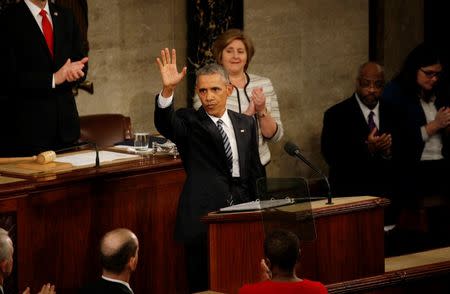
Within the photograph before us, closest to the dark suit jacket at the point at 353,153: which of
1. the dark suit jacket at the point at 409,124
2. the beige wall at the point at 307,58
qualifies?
the dark suit jacket at the point at 409,124

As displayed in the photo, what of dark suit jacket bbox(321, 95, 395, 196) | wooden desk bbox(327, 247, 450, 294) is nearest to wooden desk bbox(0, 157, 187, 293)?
wooden desk bbox(327, 247, 450, 294)

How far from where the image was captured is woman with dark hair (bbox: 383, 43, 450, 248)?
7.05 meters

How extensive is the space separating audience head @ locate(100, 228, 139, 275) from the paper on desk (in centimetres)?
160

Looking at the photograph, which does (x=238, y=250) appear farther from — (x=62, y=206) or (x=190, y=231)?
(x=62, y=206)

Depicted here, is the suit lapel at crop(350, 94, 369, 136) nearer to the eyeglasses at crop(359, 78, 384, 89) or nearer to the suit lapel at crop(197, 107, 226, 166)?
the eyeglasses at crop(359, 78, 384, 89)

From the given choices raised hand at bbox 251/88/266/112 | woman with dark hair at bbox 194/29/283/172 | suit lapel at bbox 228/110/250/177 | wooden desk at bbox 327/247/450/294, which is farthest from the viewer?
woman with dark hair at bbox 194/29/283/172

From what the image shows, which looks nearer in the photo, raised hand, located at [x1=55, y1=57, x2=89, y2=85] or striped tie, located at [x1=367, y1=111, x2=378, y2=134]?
raised hand, located at [x1=55, y1=57, x2=89, y2=85]

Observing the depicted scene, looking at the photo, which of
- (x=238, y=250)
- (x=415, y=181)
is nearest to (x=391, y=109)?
(x=415, y=181)

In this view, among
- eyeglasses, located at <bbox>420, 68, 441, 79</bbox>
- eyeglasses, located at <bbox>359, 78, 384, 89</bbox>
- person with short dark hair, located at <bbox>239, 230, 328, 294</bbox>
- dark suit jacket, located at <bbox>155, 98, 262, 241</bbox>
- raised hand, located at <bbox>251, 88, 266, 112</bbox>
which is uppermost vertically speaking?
eyeglasses, located at <bbox>420, 68, 441, 79</bbox>

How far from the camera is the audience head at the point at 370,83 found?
697 cm

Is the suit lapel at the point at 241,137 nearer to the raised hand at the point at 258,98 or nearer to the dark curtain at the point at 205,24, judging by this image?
the raised hand at the point at 258,98

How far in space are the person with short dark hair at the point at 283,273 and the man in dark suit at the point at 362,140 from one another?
304 cm

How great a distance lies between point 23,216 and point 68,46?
4.99 feet

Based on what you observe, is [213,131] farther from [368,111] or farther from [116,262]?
[368,111]
